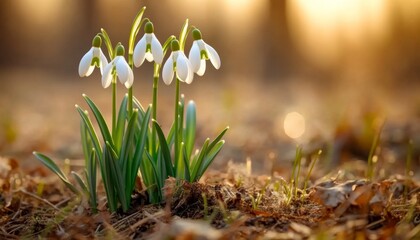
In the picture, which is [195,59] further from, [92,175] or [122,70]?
[92,175]

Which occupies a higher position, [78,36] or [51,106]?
[78,36]

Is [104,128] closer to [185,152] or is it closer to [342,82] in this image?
[185,152]

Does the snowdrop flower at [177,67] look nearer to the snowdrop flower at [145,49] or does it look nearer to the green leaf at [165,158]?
the snowdrop flower at [145,49]

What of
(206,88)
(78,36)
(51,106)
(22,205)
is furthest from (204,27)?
(22,205)

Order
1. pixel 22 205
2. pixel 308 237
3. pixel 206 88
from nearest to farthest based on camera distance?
pixel 308 237 < pixel 22 205 < pixel 206 88

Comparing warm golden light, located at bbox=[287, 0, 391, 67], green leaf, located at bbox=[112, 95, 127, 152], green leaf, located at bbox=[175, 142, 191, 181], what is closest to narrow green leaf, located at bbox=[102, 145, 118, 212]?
green leaf, located at bbox=[112, 95, 127, 152]

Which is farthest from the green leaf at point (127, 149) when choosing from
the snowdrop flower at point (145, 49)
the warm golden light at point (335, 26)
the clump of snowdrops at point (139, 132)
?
the warm golden light at point (335, 26)

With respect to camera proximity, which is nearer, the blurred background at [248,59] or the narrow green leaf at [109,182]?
the narrow green leaf at [109,182]
